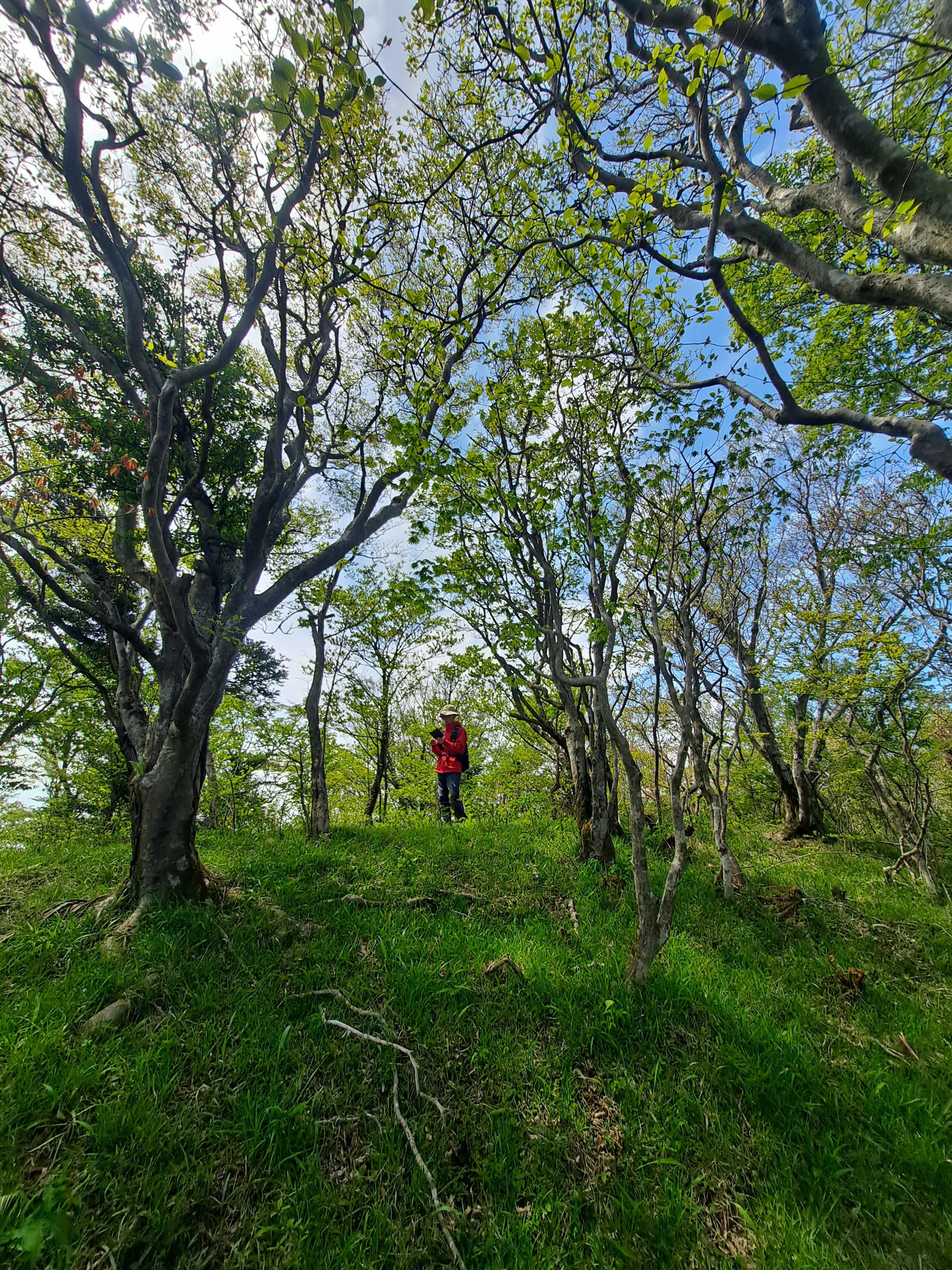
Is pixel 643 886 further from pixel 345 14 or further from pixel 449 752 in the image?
pixel 449 752

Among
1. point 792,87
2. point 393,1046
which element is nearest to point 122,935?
point 393,1046

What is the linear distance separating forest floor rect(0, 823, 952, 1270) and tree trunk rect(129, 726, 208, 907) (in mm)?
345

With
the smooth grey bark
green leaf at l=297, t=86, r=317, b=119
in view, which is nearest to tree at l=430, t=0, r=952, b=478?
green leaf at l=297, t=86, r=317, b=119

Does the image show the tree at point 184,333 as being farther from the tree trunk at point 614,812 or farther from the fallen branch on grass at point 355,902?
the tree trunk at point 614,812

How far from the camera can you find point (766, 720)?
29.3 feet

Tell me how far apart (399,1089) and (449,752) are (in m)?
6.05

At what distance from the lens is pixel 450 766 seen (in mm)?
8500

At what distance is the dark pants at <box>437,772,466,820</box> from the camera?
8453 mm

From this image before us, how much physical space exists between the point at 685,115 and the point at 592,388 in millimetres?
3351

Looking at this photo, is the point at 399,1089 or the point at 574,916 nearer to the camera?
the point at 399,1089

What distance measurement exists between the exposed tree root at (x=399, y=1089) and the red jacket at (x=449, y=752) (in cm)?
540

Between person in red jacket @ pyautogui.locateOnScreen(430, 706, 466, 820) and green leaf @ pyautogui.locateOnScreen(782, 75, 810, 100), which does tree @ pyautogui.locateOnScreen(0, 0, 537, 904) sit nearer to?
green leaf @ pyautogui.locateOnScreen(782, 75, 810, 100)

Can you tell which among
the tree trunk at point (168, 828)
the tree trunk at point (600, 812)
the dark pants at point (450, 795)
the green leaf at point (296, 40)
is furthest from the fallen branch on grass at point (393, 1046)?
the dark pants at point (450, 795)

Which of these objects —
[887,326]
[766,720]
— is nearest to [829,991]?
[766,720]
